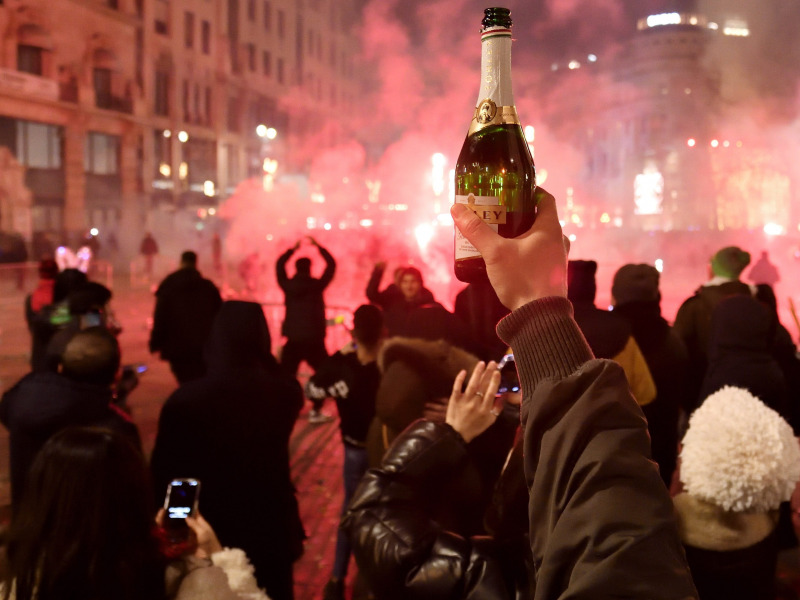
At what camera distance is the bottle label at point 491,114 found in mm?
1772

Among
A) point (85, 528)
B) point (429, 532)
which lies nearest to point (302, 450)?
point (429, 532)

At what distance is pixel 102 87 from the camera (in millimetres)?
36344

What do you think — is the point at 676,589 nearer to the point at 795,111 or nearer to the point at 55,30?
the point at 55,30

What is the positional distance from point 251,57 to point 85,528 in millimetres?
54454

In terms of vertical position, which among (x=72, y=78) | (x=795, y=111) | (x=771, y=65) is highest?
(x=771, y=65)

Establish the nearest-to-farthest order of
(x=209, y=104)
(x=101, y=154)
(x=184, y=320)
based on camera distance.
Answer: (x=184, y=320)
(x=101, y=154)
(x=209, y=104)

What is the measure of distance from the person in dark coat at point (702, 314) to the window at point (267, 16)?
53.4 meters

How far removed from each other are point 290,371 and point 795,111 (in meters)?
58.4

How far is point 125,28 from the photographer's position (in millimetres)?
37719

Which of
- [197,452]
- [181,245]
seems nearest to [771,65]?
[181,245]

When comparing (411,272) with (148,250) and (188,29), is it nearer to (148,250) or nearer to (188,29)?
(148,250)

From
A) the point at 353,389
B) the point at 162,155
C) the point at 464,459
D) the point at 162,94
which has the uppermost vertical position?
the point at 162,94

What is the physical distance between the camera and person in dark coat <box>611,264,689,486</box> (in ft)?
15.5

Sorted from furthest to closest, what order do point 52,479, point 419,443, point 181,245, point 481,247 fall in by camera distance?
point 181,245, point 419,443, point 52,479, point 481,247
